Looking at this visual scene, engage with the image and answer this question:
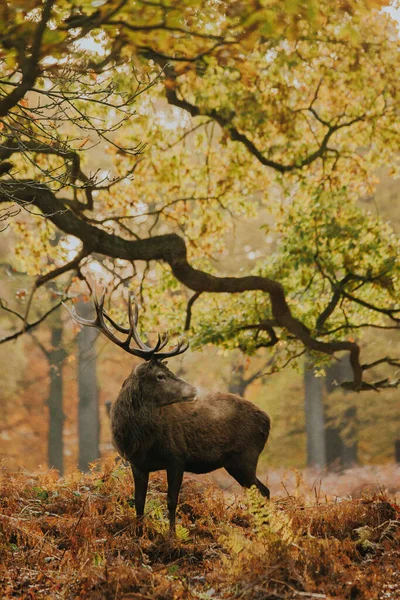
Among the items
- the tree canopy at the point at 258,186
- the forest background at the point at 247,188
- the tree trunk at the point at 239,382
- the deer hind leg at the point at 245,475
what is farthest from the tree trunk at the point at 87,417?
the deer hind leg at the point at 245,475

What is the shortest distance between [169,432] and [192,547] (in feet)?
3.41

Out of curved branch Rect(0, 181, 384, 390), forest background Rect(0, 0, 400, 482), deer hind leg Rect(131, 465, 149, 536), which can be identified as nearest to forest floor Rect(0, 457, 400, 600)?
deer hind leg Rect(131, 465, 149, 536)

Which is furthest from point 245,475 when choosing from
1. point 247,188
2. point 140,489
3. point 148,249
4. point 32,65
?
point 247,188

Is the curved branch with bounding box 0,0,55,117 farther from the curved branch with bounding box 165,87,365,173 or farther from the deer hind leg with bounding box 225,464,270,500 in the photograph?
the curved branch with bounding box 165,87,365,173

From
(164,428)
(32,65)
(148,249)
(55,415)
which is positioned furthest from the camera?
(55,415)

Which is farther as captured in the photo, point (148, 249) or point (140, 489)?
point (148, 249)

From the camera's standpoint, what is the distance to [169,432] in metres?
6.32

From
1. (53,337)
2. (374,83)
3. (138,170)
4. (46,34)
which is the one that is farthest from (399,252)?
(53,337)

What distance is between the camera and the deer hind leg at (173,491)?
609cm

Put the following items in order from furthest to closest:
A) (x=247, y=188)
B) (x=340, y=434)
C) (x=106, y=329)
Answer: (x=340, y=434) → (x=247, y=188) → (x=106, y=329)

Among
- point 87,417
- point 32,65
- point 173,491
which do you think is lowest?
point 173,491

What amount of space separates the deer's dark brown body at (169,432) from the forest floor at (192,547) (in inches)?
19.3

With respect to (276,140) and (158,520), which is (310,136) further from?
(158,520)

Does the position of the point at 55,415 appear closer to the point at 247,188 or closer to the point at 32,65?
the point at 247,188
